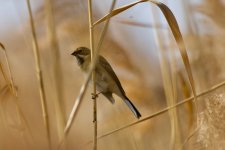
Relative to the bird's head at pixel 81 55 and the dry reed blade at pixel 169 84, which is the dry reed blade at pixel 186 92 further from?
the bird's head at pixel 81 55

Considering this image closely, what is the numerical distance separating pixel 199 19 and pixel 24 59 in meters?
0.78

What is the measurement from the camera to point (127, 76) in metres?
2.09

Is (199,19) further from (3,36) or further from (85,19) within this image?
(3,36)

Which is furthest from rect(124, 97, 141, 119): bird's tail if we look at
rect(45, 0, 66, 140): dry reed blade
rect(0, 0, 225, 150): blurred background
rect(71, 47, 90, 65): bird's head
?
rect(45, 0, 66, 140): dry reed blade

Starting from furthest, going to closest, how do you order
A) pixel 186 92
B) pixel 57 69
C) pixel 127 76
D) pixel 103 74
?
pixel 103 74
pixel 127 76
pixel 186 92
pixel 57 69

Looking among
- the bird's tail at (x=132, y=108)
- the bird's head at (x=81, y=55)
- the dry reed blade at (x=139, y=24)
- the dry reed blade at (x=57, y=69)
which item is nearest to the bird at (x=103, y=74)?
the bird's head at (x=81, y=55)

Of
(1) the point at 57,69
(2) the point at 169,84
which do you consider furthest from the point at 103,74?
(1) the point at 57,69

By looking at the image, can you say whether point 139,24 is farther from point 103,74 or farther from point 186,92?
point 103,74

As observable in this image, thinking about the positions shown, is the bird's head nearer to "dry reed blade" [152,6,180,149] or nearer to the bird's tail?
→ the bird's tail

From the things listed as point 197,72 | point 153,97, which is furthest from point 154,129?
point 197,72

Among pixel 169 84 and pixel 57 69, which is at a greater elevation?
pixel 57 69

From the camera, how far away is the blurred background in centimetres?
160

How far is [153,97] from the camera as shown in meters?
2.15

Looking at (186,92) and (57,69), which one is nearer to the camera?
(57,69)
